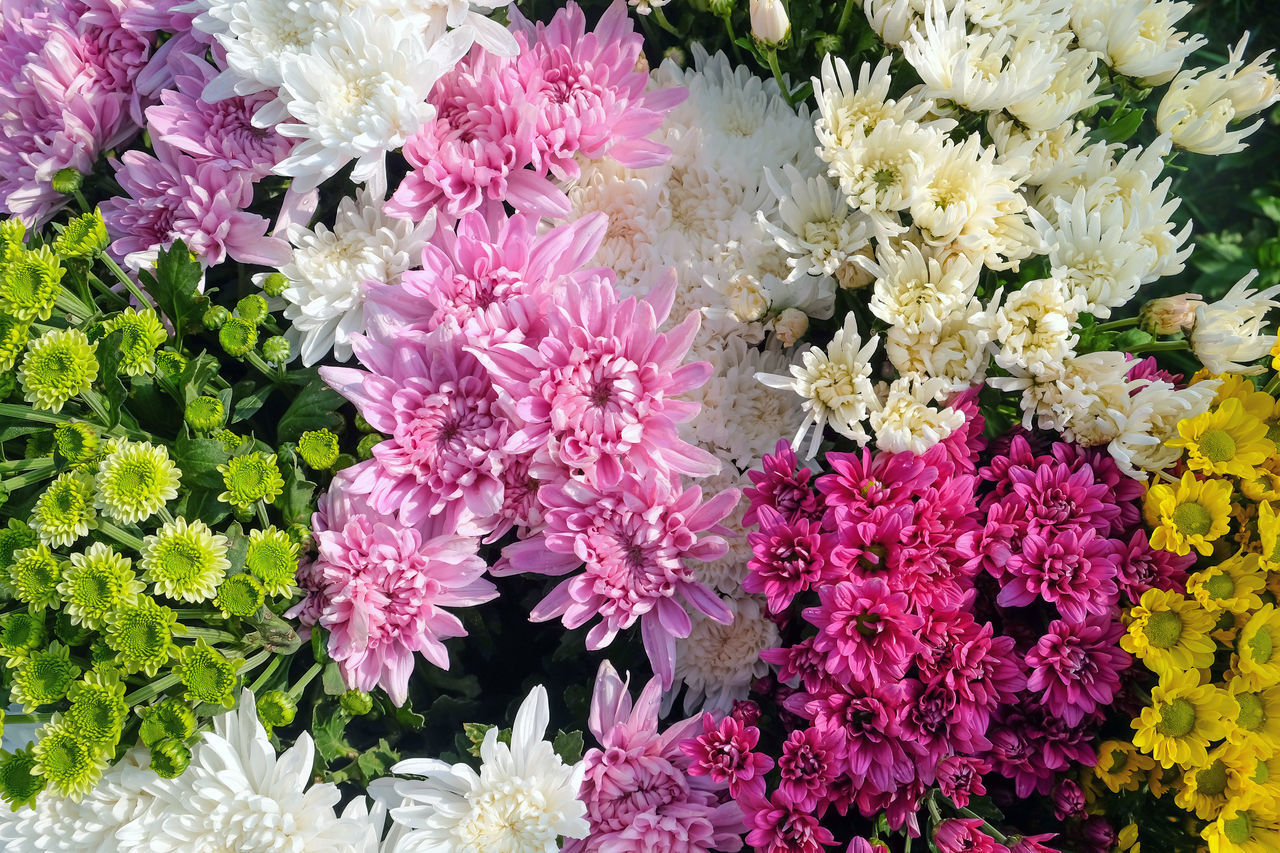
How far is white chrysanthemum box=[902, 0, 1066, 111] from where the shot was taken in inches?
38.3

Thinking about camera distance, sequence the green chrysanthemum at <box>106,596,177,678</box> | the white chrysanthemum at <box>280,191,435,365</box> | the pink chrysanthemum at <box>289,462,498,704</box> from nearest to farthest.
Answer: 1. the green chrysanthemum at <box>106,596,177,678</box>
2. the pink chrysanthemum at <box>289,462,498,704</box>
3. the white chrysanthemum at <box>280,191,435,365</box>

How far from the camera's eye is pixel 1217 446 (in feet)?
3.12

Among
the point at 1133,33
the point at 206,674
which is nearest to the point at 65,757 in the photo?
the point at 206,674

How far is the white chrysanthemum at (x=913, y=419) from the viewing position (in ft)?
3.12

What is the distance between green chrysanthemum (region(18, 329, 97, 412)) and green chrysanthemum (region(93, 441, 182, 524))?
0.07 meters

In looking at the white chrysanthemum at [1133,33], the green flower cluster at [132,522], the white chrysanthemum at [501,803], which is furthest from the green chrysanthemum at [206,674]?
→ the white chrysanthemum at [1133,33]

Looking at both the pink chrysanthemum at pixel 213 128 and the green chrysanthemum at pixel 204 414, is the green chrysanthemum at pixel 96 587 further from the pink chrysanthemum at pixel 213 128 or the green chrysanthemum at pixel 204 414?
the pink chrysanthemum at pixel 213 128

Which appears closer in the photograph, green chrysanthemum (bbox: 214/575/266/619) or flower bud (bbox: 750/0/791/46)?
green chrysanthemum (bbox: 214/575/266/619)

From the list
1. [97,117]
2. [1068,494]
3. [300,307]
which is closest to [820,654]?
[1068,494]

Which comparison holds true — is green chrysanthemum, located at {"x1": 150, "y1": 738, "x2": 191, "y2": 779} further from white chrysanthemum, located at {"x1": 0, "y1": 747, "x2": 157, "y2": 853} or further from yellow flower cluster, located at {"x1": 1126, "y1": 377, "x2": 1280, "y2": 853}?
yellow flower cluster, located at {"x1": 1126, "y1": 377, "x2": 1280, "y2": 853}

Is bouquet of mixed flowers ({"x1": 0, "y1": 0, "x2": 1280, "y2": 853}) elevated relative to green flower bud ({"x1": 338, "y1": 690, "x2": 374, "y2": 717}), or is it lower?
elevated

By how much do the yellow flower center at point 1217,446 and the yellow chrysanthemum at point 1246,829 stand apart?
34 centimetres

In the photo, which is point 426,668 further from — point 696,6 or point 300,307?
point 696,6

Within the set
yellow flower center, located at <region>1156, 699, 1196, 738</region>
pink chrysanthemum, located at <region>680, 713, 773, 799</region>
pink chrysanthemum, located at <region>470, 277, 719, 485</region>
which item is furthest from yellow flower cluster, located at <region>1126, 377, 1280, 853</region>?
pink chrysanthemum, located at <region>470, 277, 719, 485</region>
